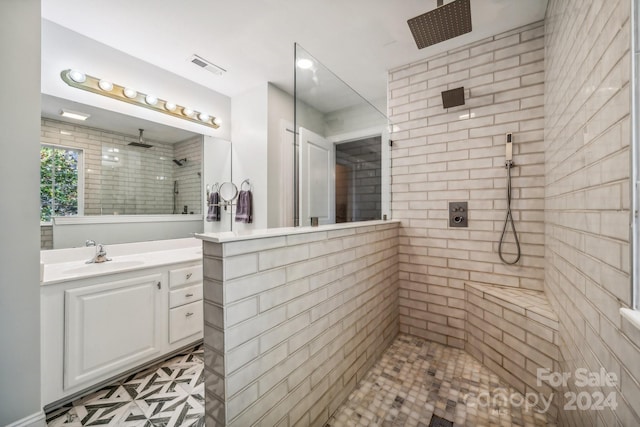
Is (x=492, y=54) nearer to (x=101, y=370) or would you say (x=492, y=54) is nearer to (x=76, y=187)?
(x=76, y=187)

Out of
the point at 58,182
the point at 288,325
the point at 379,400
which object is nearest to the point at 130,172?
the point at 58,182

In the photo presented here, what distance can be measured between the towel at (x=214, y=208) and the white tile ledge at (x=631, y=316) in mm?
3137

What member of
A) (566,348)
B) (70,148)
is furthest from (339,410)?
(70,148)

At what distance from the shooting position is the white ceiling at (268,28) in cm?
177

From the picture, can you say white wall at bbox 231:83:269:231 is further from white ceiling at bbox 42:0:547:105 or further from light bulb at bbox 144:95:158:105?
→ light bulb at bbox 144:95:158:105

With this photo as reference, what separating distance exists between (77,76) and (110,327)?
1979 millimetres

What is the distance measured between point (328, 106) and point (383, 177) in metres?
0.93

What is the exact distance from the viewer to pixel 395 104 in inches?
100

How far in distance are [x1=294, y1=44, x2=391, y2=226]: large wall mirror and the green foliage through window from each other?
180 centimetres

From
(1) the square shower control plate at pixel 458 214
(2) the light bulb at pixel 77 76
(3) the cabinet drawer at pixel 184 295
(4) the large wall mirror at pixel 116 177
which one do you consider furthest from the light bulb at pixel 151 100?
(1) the square shower control plate at pixel 458 214

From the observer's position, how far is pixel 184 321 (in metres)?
2.08

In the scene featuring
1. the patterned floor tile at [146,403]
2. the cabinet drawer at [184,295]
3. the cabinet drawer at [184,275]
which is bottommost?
the patterned floor tile at [146,403]

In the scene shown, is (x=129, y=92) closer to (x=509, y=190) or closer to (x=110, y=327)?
(x=110, y=327)

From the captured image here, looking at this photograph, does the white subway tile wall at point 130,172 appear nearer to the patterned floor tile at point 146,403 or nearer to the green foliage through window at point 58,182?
the green foliage through window at point 58,182
